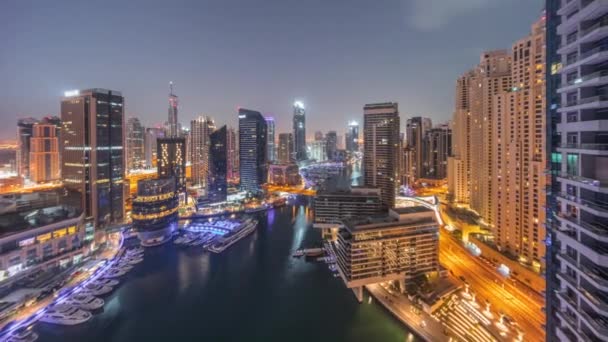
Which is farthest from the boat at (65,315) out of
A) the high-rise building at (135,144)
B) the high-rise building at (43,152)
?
the high-rise building at (135,144)

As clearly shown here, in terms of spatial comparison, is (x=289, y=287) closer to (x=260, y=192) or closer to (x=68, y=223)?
(x=68, y=223)

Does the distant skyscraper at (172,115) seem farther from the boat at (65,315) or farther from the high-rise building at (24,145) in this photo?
the boat at (65,315)

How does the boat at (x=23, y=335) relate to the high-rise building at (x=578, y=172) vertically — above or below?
below

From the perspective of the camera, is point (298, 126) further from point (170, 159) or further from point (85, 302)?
point (85, 302)

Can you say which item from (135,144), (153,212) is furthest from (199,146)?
(153,212)

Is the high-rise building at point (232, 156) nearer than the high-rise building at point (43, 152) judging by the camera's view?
No

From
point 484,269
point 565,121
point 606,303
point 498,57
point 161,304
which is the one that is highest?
point 498,57

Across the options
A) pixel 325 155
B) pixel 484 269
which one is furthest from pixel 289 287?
pixel 325 155
